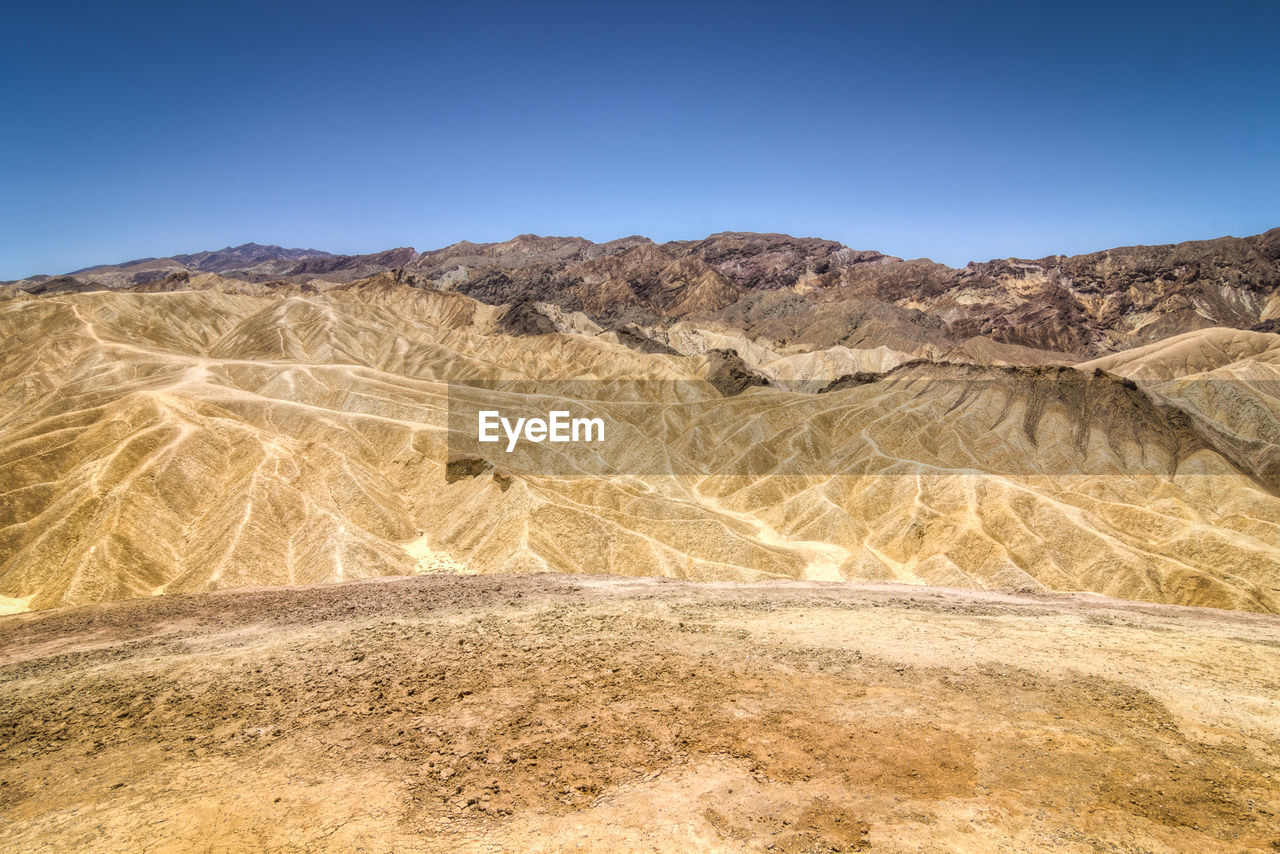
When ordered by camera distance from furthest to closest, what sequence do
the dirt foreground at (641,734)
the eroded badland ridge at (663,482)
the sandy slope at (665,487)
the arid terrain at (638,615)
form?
the eroded badland ridge at (663,482) → the sandy slope at (665,487) → the arid terrain at (638,615) → the dirt foreground at (641,734)

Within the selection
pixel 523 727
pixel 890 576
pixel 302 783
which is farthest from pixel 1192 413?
pixel 302 783

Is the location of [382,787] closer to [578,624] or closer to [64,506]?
[578,624]

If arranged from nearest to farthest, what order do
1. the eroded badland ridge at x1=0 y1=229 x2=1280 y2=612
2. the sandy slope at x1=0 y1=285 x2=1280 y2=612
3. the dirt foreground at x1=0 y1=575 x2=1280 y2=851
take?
1. the dirt foreground at x1=0 y1=575 x2=1280 y2=851
2. the sandy slope at x1=0 y1=285 x2=1280 y2=612
3. the eroded badland ridge at x1=0 y1=229 x2=1280 y2=612

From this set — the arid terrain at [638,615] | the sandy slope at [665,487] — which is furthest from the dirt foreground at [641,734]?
the sandy slope at [665,487]

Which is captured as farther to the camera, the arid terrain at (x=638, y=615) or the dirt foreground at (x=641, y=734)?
the arid terrain at (x=638, y=615)

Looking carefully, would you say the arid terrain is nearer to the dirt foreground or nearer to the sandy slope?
the dirt foreground

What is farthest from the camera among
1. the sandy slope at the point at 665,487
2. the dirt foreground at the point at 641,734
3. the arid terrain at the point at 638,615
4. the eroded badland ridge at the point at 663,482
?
the eroded badland ridge at the point at 663,482

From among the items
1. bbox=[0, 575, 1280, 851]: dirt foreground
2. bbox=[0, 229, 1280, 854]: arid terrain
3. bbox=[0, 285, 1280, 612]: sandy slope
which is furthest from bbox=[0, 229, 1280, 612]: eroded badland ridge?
bbox=[0, 575, 1280, 851]: dirt foreground

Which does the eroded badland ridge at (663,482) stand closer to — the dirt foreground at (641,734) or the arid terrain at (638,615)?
the arid terrain at (638,615)
